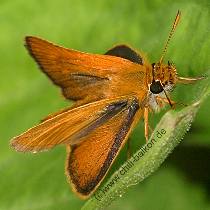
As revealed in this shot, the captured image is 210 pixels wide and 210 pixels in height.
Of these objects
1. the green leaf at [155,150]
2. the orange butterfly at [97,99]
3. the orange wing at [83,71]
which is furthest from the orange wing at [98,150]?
the green leaf at [155,150]

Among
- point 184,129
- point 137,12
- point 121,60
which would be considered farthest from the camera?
point 137,12

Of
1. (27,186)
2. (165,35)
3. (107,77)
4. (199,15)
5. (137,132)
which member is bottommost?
(27,186)

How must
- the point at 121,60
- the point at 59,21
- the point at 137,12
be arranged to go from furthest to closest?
the point at 59,21 < the point at 137,12 < the point at 121,60

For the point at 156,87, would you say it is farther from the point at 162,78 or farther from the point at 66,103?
the point at 66,103

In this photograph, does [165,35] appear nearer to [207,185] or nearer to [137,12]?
[137,12]

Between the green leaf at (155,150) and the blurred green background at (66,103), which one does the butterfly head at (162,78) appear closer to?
the blurred green background at (66,103)

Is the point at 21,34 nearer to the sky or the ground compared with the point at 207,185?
nearer to the sky

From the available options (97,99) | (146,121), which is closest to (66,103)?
(97,99)

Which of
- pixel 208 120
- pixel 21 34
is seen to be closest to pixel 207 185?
pixel 208 120
